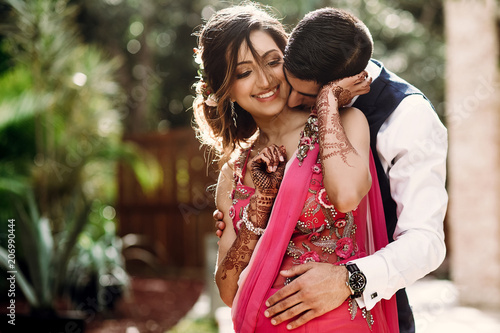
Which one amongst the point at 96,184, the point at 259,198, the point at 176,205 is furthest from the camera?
the point at 176,205

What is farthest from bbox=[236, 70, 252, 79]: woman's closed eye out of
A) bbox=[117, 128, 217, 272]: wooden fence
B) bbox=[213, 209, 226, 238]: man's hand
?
bbox=[117, 128, 217, 272]: wooden fence

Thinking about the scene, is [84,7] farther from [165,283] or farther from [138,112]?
[165,283]

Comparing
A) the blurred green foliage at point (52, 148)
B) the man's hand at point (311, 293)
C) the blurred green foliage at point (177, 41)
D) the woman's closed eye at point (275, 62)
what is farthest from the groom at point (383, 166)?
the blurred green foliage at point (177, 41)

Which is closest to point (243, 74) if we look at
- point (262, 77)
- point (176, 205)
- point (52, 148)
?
point (262, 77)

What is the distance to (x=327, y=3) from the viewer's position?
8.08 meters

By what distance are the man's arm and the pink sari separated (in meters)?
0.10

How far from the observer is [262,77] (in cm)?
222

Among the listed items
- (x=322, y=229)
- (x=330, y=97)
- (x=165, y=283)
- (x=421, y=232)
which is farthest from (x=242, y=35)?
(x=165, y=283)

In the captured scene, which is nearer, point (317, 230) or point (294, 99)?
point (317, 230)

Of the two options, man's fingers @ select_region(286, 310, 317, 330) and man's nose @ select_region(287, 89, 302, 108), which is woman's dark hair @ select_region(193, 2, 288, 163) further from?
man's fingers @ select_region(286, 310, 317, 330)

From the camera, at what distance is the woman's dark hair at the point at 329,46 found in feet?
6.54

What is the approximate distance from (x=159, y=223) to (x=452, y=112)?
5727 mm

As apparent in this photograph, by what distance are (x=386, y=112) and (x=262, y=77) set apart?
47 centimetres

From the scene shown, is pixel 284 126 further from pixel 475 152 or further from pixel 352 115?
pixel 475 152
